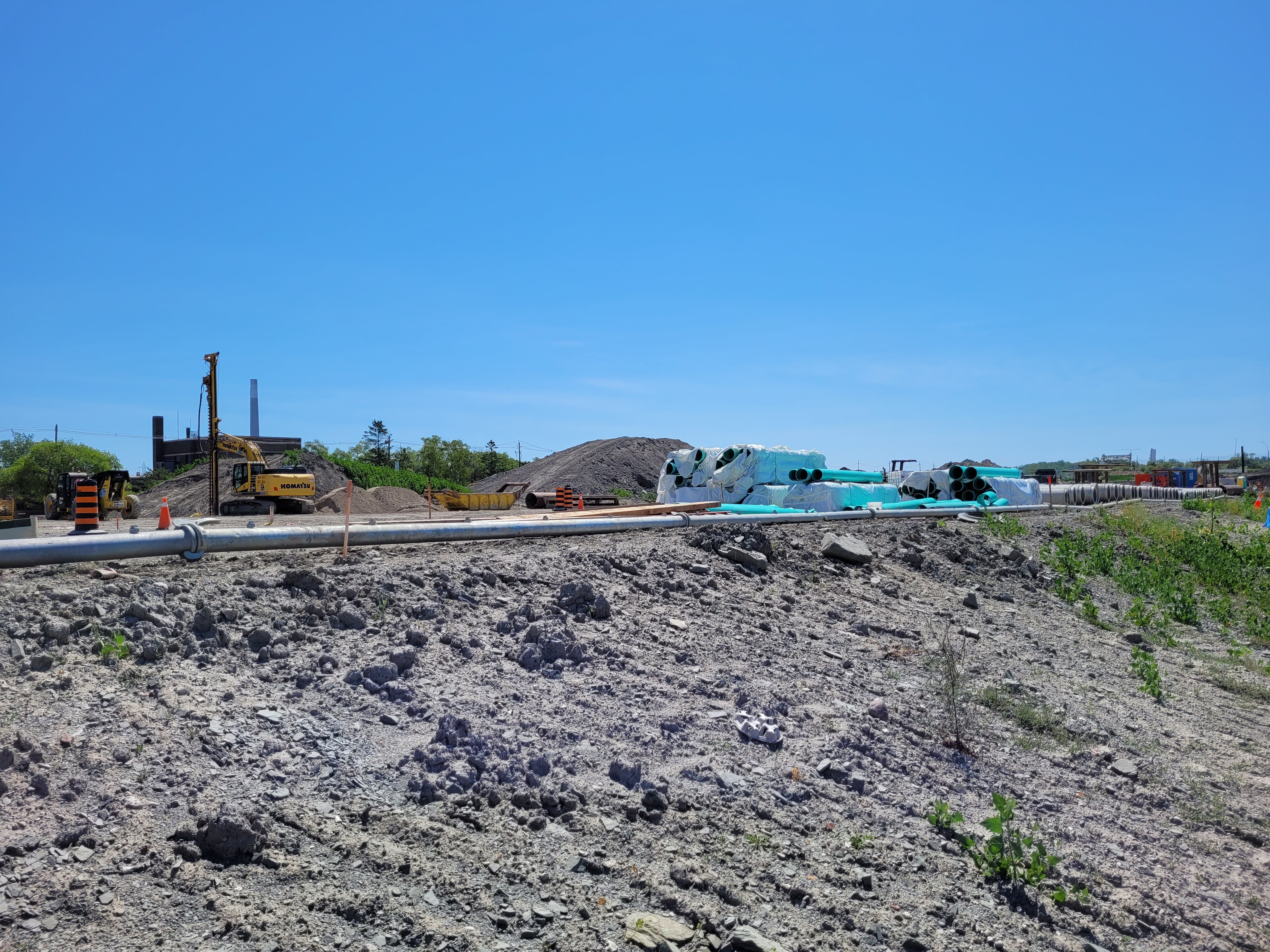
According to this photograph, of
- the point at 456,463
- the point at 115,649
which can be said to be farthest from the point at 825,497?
the point at 456,463

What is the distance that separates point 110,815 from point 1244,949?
6032mm

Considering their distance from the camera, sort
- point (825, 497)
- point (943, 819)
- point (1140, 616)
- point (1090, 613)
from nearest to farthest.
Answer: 1. point (943, 819)
2. point (1090, 613)
3. point (1140, 616)
4. point (825, 497)

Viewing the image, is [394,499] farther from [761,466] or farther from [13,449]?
[13,449]

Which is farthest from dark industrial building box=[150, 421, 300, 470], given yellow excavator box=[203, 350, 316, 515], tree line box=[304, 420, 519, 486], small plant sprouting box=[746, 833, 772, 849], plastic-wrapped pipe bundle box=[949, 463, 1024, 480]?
small plant sprouting box=[746, 833, 772, 849]

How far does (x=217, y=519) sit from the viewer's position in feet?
63.3

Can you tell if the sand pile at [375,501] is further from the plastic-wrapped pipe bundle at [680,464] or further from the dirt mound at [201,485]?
the plastic-wrapped pipe bundle at [680,464]

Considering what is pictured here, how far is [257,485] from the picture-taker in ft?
83.9

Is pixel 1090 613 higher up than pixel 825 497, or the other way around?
pixel 825 497

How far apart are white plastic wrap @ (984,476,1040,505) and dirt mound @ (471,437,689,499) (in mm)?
25822

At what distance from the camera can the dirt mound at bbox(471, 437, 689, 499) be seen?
51.3 metres

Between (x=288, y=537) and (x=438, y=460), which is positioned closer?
(x=288, y=537)

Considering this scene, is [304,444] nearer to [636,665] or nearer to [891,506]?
[891,506]

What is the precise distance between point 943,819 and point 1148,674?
17.0 ft

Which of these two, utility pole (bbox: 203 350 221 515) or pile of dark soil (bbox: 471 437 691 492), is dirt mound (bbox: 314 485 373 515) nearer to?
utility pole (bbox: 203 350 221 515)
